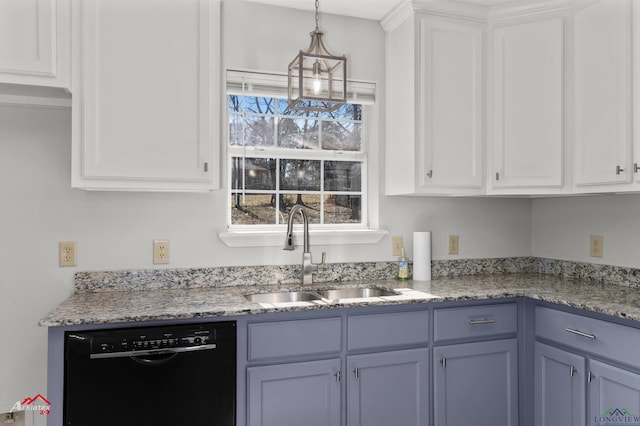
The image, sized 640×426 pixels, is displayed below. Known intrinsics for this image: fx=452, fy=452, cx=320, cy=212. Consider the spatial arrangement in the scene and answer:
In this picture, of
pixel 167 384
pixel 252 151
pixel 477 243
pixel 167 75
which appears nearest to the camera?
pixel 167 384

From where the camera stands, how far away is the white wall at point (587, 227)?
2.41m

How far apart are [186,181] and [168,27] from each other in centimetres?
69

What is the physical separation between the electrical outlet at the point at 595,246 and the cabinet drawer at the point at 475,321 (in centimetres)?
69

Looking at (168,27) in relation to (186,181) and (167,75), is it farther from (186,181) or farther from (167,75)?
(186,181)

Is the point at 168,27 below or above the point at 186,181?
above

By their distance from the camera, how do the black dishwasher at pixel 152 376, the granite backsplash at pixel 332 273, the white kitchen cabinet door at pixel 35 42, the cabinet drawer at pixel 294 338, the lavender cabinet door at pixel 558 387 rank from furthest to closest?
1. the granite backsplash at pixel 332 273
2. the lavender cabinet door at pixel 558 387
3. the cabinet drawer at pixel 294 338
4. the white kitchen cabinet door at pixel 35 42
5. the black dishwasher at pixel 152 376

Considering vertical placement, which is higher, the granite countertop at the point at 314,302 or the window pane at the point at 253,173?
the window pane at the point at 253,173

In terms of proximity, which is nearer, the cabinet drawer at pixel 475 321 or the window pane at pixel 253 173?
the cabinet drawer at pixel 475 321

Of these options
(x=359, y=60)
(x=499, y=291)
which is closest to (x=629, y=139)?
(x=499, y=291)

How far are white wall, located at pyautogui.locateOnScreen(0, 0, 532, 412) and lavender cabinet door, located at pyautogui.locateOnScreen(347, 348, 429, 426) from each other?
70 centimetres

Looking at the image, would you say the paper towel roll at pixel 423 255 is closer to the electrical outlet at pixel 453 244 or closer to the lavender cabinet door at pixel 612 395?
the electrical outlet at pixel 453 244

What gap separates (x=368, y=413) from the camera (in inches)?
80.5

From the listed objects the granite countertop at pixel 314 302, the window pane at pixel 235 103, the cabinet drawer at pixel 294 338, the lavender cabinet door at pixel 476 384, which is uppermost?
the window pane at pixel 235 103

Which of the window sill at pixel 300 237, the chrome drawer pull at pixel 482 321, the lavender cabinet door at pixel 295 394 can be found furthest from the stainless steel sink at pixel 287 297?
the chrome drawer pull at pixel 482 321
